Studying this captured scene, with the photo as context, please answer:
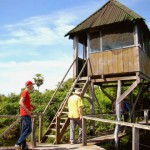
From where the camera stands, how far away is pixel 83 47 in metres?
15.2

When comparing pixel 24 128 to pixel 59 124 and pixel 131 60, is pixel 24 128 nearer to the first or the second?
pixel 59 124

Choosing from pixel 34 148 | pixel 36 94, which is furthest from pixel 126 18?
pixel 36 94

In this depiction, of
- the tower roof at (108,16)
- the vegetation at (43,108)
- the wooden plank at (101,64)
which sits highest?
the tower roof at (108,16)

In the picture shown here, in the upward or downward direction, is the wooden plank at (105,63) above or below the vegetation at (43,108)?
above

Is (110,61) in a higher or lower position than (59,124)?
higher

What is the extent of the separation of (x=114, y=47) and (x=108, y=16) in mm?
1709

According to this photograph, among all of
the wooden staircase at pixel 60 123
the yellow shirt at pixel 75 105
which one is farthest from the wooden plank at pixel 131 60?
the yellow shirt at pixel 75 105

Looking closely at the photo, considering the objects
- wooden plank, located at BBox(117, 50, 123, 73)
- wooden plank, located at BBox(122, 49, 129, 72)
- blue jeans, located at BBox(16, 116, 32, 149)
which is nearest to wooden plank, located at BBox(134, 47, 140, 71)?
wooden plank, located at BBox(122, 49, 129, 72)

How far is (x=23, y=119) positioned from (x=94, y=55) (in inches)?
269

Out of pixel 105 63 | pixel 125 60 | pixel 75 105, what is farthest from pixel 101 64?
pixel 75 105

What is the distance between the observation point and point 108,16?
13.5 meters

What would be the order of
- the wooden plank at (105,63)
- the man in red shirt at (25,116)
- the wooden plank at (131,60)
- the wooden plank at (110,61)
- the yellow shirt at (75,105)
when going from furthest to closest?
1. the wooden plank at (105,63)
2. the wooden plank at (110,61)
3. the wooden plank at (131,60)
4. the yellow shirt at (75,105)
5. the man in red shirt at (25,116)

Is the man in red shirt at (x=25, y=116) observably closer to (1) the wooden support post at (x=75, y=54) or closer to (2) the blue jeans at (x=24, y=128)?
(2) the blue jeans at (x=24, y=128)

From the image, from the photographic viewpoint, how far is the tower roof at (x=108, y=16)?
12.5 meters
